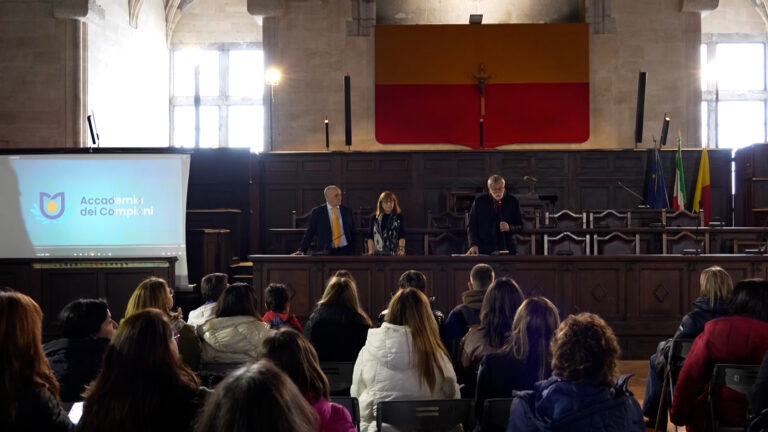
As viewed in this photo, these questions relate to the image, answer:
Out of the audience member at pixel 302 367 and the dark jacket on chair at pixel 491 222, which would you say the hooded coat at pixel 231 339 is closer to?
the audience member at pixel 302 367

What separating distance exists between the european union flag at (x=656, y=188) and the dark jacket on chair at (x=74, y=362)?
1156 centimetres

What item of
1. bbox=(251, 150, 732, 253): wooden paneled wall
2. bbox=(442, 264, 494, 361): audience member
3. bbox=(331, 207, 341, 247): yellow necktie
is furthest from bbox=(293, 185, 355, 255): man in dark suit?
bbox=(251, 150, 732, 253): wooden paneled wall

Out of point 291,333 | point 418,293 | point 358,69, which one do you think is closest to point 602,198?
point 358,69

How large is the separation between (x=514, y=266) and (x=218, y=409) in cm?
647

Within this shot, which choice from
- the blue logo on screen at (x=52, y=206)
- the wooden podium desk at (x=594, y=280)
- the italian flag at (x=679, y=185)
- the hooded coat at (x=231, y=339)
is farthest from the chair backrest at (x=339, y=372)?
the italian flag at (x=679, y=185)

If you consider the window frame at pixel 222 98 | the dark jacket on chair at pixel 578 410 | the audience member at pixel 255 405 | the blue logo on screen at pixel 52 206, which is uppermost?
the window frame at pixel 222 98

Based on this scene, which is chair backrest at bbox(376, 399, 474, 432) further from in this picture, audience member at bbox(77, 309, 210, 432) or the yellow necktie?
the yellow necktie

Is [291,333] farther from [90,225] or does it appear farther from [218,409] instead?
[90,225]

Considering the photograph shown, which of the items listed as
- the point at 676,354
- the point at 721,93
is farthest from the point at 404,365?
the point at 721,93

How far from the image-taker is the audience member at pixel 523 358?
3.27m

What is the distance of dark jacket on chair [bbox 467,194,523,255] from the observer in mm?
7871

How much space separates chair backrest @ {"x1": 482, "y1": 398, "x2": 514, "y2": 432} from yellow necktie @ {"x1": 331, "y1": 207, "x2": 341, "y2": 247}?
539 cm

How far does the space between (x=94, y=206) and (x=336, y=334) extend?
22.0 feet

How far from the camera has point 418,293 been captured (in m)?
3.69
